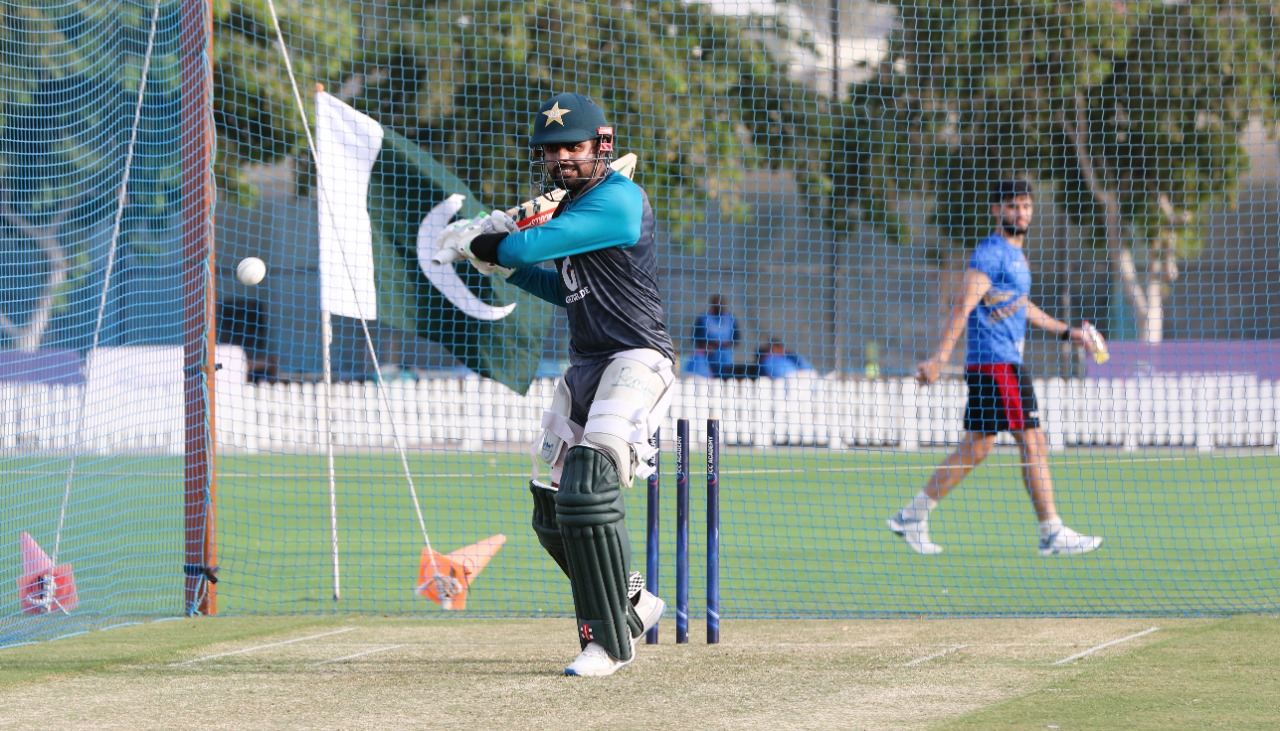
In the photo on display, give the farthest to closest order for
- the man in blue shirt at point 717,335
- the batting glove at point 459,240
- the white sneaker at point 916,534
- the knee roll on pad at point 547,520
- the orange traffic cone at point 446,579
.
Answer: the man in blue shirt at point 717,335
the white sneaker at point 916,534
the orange traffic cone at point 446,579
the knee roll on pad at point 547,520
the batting glove at point 459,240

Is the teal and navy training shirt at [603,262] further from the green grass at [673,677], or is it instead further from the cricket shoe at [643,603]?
the green grass at [673,677]

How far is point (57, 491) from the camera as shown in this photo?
1150cm

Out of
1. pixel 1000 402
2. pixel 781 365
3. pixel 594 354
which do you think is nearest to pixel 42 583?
pixel 594 354

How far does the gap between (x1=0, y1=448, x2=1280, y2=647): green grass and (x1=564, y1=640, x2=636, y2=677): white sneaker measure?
1805mm

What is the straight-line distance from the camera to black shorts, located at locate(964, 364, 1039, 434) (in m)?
8.85

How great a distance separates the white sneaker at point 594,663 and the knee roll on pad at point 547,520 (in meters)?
0.31

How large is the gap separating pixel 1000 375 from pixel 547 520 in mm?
4371

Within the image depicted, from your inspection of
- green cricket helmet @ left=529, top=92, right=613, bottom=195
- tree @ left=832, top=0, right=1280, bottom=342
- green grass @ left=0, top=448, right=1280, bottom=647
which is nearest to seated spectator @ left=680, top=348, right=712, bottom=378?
green grass @ left=0, top=448, right=1280, bottom=647

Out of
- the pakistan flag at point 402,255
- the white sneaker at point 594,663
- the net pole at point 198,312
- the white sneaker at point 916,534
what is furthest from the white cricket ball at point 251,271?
the white sneaker at point 916,534

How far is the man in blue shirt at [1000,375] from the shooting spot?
8852mm

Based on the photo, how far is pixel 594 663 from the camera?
5266 millimetres

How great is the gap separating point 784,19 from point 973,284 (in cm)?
1380

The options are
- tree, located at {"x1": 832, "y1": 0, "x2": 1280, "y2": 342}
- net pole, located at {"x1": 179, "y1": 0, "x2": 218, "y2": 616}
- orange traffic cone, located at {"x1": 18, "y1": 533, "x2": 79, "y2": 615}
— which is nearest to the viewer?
orange traffic cone, located at {"x1": 18, "y1": 533, "x2": 79, "y2": 615}

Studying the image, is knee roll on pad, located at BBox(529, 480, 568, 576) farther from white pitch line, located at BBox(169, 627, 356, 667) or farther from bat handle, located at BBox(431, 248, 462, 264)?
white pitch line, located at BBox(169, 627, 356, 667)
